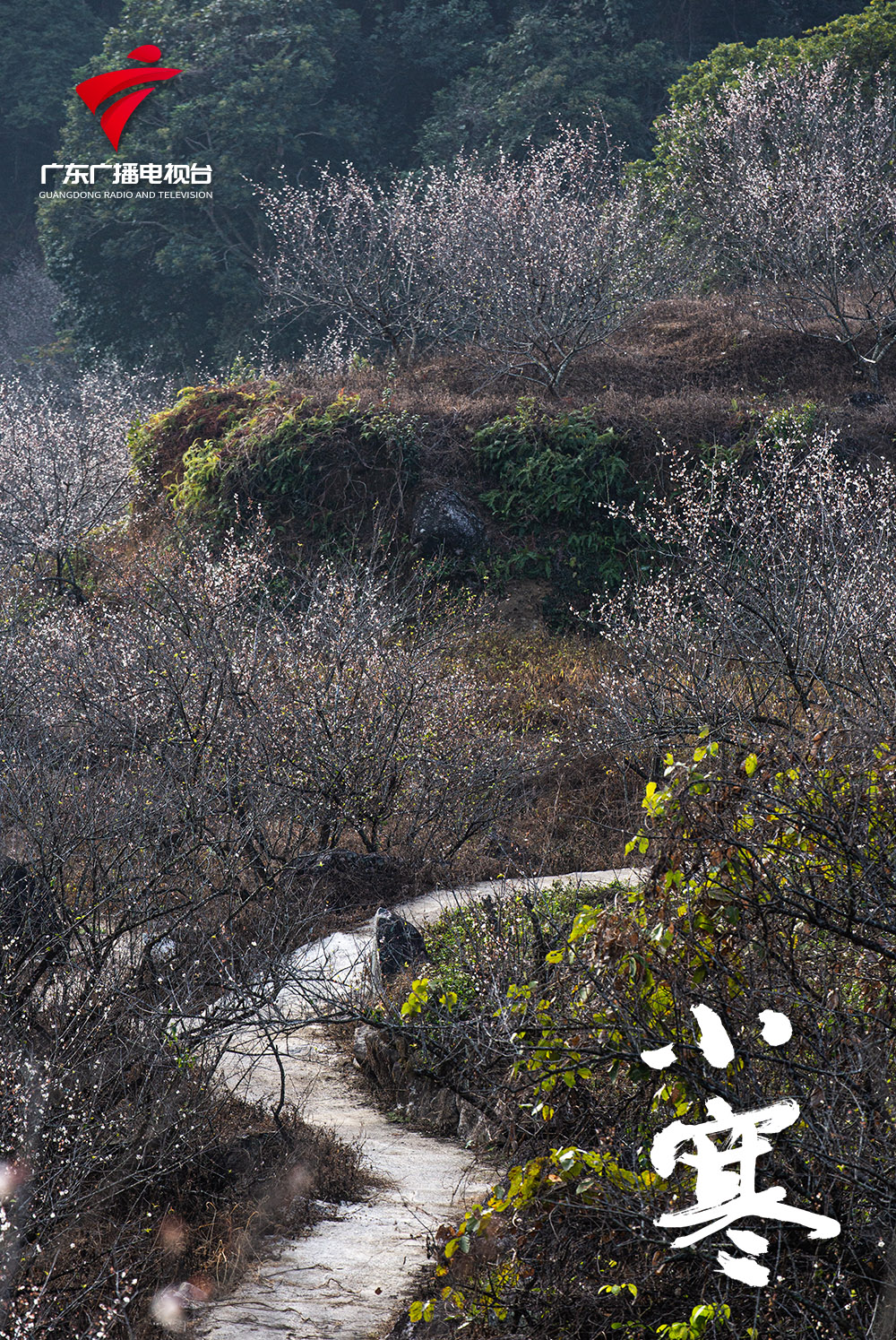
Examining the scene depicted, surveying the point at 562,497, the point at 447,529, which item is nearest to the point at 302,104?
the point at 447,529

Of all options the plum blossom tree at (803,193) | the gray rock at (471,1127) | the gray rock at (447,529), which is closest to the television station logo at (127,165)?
the plum blossom tree at (803,193)

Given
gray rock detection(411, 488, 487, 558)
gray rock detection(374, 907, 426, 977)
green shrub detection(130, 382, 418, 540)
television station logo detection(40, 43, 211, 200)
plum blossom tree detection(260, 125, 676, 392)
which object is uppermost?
television station logo detection(40, 43, 211, 200)

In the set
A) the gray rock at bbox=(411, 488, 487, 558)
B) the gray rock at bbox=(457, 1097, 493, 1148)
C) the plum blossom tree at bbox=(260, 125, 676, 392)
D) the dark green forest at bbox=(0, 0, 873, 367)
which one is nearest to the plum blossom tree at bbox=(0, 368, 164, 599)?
the plum blossom tree at bbox=(260, 125, 676, 392)

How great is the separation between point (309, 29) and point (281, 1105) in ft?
88.9

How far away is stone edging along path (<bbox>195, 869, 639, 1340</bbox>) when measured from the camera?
3.87m

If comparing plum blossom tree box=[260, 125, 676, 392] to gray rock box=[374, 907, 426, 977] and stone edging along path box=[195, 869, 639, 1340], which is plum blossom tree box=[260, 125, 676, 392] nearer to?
gray rock box=[374, 907, 426, 977]

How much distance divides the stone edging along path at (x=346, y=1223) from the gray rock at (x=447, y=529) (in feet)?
26.6

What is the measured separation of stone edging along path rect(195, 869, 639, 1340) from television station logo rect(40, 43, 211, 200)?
2313 centimetres

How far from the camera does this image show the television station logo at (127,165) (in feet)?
85.0

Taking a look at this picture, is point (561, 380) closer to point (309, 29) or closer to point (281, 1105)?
point (281, 1105)

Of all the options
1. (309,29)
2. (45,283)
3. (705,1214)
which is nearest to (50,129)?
(45,283)

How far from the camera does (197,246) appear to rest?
25891 millimetres

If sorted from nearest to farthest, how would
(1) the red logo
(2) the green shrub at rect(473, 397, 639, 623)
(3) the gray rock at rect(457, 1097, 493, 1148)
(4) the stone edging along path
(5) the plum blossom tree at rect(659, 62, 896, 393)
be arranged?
(4) the stone edging along path → (3) the gray rock at rect(457, 1097, 493, 1148) → (2) the green shrub at rect(473, 397, 639, 623) → (5) the plum blossom tree at rect(659, 62, 896, 393) → (1) the red logo

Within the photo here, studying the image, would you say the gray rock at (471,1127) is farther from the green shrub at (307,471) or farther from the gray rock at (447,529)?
the green shrub at (307,471)
